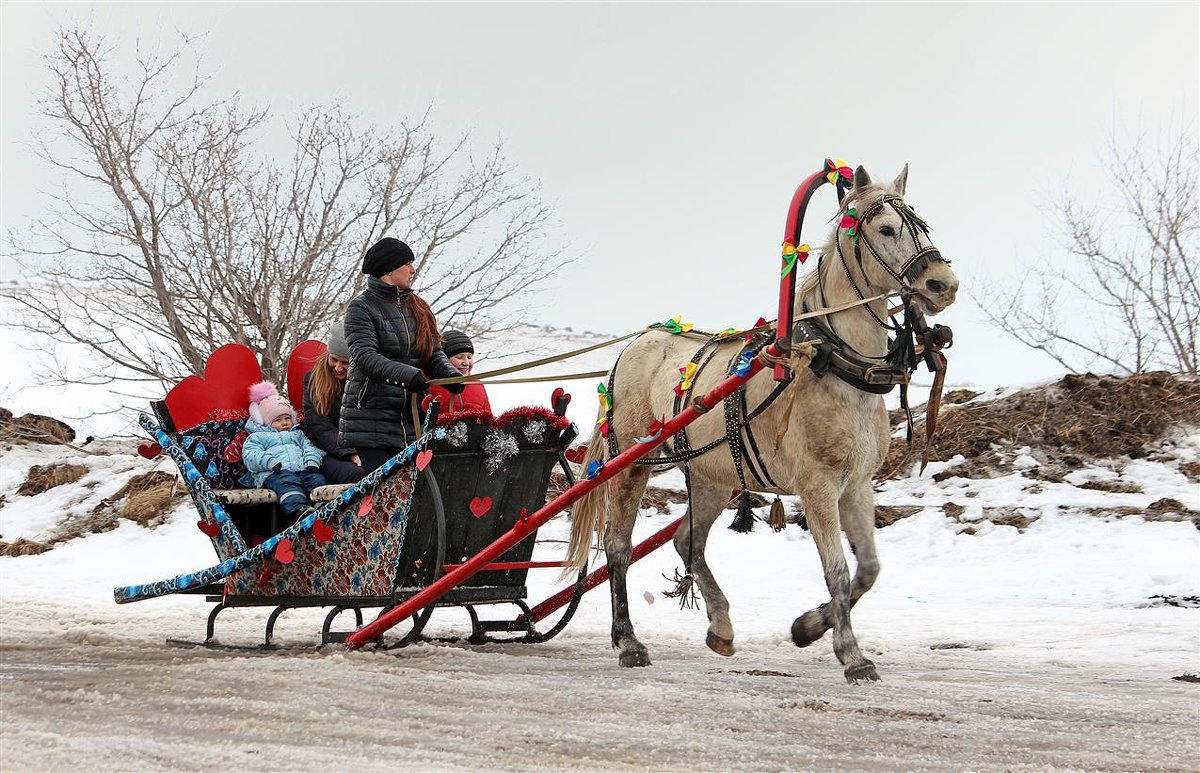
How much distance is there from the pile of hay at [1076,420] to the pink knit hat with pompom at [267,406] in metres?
6.68

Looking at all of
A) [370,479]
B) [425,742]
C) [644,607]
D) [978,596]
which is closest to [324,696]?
[425,742]

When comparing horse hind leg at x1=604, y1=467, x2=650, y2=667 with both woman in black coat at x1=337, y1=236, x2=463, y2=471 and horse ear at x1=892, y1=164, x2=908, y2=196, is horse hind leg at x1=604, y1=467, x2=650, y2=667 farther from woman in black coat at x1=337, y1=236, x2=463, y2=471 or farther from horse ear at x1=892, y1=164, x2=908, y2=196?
horse ear at x1=892, y1=164, x2=908, y2=196

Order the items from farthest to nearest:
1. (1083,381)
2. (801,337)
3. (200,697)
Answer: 1. (1083,381)
2. (801,337)
3. (200,697)

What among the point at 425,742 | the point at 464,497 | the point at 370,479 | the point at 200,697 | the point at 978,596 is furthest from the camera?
the point at 978,596

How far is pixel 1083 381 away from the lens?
1399cm

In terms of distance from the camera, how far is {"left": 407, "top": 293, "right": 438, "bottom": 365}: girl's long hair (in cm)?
766

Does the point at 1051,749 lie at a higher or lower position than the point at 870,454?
lower

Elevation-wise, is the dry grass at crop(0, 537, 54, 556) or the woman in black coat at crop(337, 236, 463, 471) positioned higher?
the woman in black coat at crop(337, 236, 463, 471)

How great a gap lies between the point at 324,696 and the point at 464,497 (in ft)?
6.93

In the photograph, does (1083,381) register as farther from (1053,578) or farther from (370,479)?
(370,479)

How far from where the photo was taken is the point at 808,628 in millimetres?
6531

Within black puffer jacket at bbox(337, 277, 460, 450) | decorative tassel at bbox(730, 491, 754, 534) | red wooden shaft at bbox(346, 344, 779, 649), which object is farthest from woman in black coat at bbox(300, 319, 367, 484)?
decorative tassel at bbox(730, 491, 754, 534)

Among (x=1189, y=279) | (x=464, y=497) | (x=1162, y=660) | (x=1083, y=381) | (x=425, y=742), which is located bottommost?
(x=425, y=742)

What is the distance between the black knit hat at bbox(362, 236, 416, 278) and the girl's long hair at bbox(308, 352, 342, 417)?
68 cm
